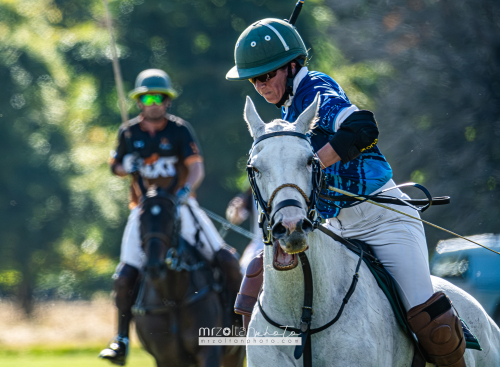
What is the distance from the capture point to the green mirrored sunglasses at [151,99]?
8.48 m

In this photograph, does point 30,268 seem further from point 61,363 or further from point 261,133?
point 261,133

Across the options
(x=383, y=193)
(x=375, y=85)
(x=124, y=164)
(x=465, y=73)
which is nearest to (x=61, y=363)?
(x=124, y=164)

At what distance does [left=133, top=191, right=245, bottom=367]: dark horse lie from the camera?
7211mm

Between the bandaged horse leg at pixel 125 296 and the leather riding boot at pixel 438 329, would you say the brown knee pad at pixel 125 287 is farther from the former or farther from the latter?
the leather riding boot at pixel 438 329

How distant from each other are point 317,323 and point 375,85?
1183 cm

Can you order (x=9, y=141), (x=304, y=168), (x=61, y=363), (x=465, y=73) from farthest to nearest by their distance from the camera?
(x=9, y=141), (x=61, y=363), (x=465, y=73), (x=304, y=168)

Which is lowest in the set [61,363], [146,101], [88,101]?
[61,363]

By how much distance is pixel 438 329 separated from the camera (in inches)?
159

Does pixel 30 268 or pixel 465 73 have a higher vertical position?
pixel 30 268

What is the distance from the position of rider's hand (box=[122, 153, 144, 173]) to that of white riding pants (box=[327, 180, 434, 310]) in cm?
397

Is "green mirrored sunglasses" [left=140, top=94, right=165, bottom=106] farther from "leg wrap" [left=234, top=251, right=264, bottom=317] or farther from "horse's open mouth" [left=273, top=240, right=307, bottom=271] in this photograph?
"horse's open mouth" [left=273, top=240, right=307, bottom=271]

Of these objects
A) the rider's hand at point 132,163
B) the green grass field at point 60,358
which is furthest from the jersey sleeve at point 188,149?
the green grass field at point 60,358

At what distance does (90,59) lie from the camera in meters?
21.8

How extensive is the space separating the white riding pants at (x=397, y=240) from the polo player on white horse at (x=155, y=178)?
11.7 ft
